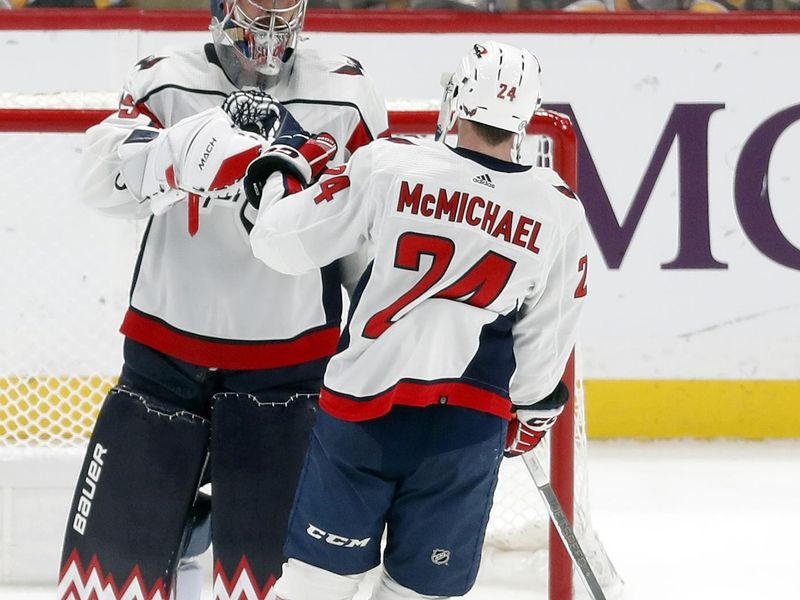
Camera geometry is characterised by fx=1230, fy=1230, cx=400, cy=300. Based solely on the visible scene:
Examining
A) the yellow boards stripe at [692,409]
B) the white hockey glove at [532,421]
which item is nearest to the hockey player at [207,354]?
the white hockey glove at [532,421]

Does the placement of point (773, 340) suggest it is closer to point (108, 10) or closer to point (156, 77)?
point (108, 10)

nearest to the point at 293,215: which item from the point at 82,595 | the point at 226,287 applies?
the point at 226,287

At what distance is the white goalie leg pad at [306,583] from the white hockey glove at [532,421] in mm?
372

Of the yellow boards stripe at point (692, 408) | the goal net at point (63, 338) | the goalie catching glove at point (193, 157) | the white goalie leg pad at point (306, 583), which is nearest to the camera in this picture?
the goalie catching glove at point (193, 157)

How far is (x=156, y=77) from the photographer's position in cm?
175

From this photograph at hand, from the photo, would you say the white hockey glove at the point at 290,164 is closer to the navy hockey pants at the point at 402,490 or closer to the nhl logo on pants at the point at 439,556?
the navy hockey pants at the point at 402,490

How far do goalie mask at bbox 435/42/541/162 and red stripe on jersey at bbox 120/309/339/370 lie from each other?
372 mm

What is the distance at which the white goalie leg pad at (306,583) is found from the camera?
1697 millimetres

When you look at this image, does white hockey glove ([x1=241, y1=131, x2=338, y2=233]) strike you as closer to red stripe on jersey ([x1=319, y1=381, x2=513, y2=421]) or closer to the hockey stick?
red stripe on jersey ([x1=319, y1=381, x2=513, y2=421])

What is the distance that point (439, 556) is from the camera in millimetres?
1702

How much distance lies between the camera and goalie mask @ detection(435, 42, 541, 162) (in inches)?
64.9

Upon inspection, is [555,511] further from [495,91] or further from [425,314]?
[495,91]

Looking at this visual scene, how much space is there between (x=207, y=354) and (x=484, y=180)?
47 cm

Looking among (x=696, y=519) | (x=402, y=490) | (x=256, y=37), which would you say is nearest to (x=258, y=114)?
(x=256, y=37)
